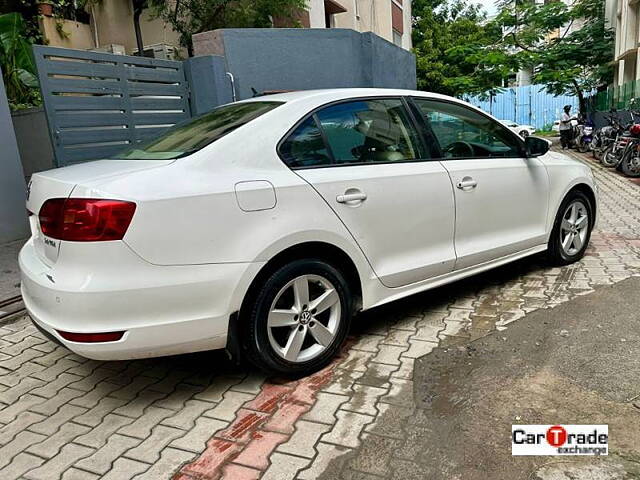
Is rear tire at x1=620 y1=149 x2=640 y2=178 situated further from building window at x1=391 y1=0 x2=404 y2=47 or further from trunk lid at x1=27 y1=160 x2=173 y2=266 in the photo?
trunk lid at x1=27 y1=160 x2=173 y2=266

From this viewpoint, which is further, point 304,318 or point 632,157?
point 632,157

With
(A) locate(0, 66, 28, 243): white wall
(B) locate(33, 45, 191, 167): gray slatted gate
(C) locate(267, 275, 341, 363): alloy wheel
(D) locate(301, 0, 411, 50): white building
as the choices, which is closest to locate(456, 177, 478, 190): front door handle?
(C) locate(267, 275, 341, 363): alloy wheel

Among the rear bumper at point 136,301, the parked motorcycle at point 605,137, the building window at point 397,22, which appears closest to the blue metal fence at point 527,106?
the building window at point 397,22

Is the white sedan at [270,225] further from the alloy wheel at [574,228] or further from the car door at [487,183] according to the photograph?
the alloy wheel at [574,228]

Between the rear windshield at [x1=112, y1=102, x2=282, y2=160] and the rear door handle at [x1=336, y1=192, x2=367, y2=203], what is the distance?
69cm

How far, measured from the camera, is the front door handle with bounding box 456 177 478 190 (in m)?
3.77

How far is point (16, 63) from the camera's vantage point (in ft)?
24.7

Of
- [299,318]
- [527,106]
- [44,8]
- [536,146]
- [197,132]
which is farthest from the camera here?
[527,106]

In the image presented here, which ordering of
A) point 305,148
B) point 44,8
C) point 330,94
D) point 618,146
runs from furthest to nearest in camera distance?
point 618,146
point 44,8
point 330,94
point 305,148

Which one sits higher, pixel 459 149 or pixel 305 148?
pixel 305 148

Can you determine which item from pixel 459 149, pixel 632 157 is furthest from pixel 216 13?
pixel 632 157

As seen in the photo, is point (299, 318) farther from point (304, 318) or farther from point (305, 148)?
point (305, 148)

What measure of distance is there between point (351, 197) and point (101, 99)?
168 inches

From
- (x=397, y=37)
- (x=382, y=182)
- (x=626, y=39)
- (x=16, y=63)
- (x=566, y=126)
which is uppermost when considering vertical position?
(x=397, y=37)
